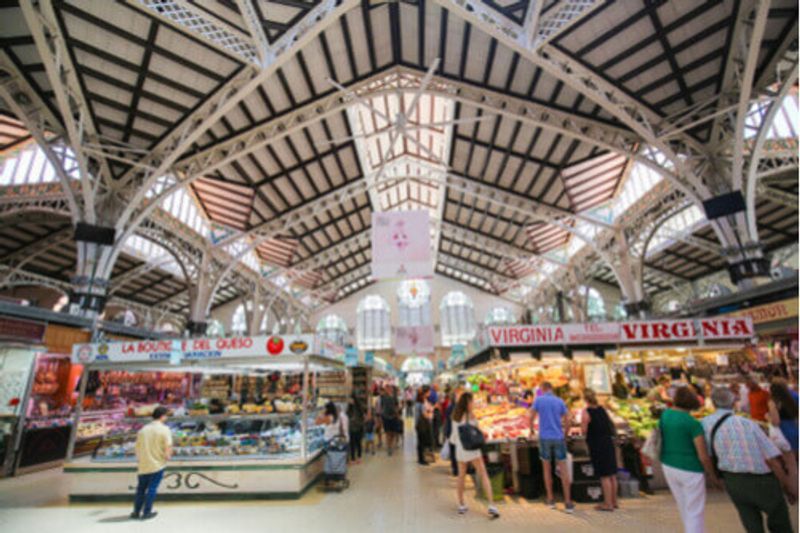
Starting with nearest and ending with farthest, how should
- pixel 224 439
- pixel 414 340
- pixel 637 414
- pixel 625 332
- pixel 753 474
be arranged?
pixel 753 474 → pixel 224 439 → pixel 637 414 → pixel 625 332 → pixel 414 340

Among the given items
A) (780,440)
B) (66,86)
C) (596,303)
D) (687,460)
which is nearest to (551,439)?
(687,460)

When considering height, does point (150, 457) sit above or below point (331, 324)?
below

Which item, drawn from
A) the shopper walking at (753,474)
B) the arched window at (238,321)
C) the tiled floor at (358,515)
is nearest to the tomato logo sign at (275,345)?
the tiled floor at (358,515)

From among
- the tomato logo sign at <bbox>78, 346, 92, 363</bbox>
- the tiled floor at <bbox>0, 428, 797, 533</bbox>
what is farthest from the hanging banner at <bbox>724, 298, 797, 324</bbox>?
the tomato logo sign at <bbox>78, 346, 92, 363</bbox>

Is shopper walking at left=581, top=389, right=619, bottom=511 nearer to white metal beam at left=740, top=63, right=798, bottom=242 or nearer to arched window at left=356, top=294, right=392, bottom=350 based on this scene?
white metal beam at left=740, top=63, right=798, bottom=242

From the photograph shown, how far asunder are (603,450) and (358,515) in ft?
10.8

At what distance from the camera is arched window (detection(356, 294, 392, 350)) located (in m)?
31.9

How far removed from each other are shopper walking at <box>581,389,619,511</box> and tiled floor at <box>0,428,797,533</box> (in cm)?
20

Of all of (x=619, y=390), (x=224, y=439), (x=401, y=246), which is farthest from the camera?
(x=619, y=390)

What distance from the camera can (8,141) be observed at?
42.1 ft

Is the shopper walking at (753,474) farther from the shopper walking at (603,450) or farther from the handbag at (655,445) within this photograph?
the shopper walking at (603,450)

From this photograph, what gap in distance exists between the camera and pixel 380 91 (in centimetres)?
1201

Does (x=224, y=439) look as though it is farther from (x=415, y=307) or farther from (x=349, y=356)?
(x=415, y=307)

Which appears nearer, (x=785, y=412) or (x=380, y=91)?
(x=785, y=412)
